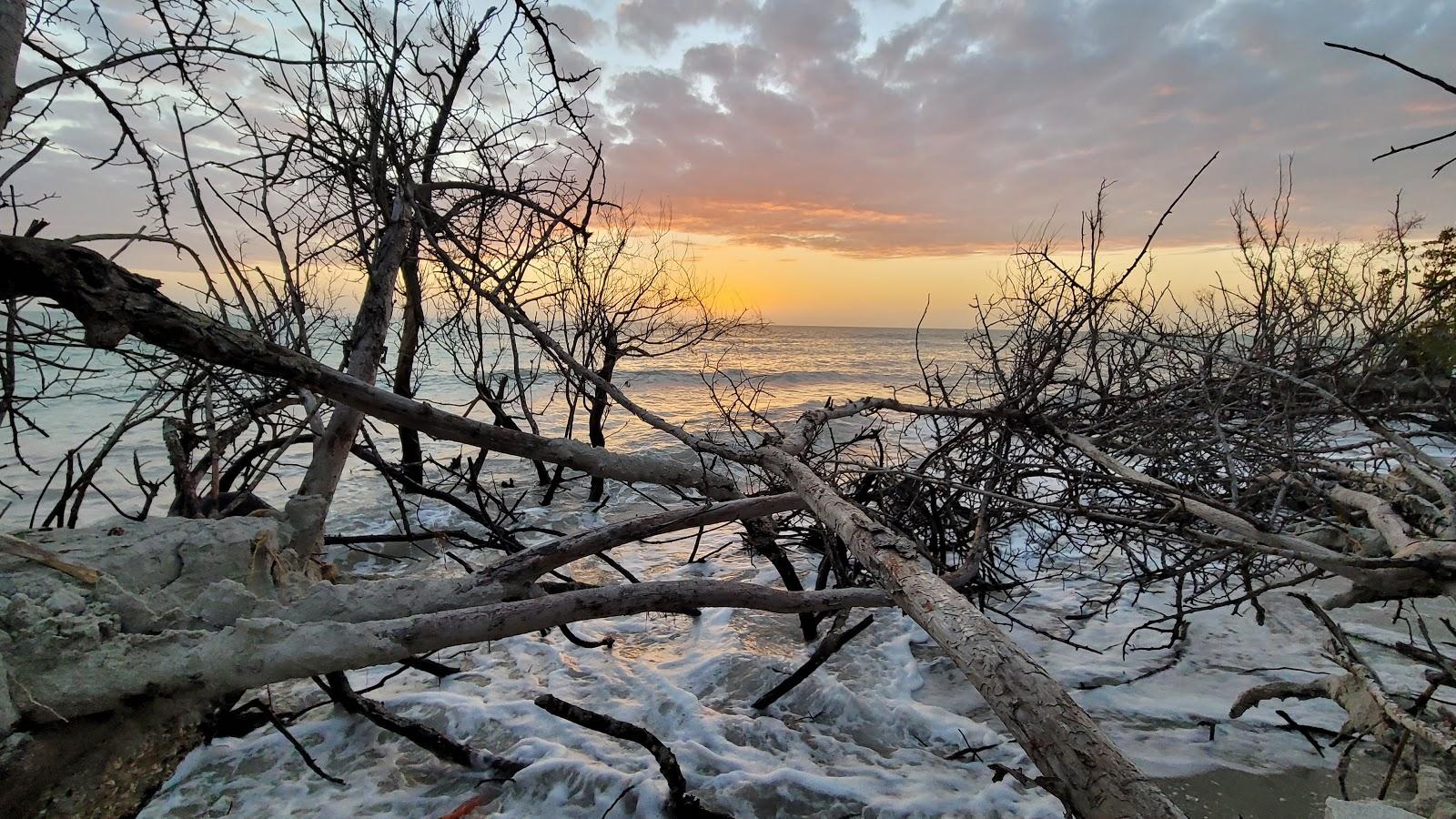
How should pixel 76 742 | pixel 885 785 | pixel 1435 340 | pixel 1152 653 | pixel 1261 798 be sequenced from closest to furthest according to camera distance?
pixel 76 742 → pixel 1261 798 → pixel 885 785 → pixel 1152 653 → pixel 1435 340

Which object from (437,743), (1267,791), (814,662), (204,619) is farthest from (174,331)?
(1267,791)

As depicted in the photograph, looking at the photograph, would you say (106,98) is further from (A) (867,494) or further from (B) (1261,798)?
(B) (1261,798)

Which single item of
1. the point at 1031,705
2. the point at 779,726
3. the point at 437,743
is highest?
the point at 1031,705

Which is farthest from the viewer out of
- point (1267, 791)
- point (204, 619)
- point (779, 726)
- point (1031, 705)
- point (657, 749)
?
point (779, 726)

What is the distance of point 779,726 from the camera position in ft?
12.0

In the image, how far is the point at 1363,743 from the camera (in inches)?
123

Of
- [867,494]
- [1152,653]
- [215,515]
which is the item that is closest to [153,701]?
[215,515]

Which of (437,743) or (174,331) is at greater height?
(174,331)

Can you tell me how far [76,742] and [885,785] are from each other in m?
2.91

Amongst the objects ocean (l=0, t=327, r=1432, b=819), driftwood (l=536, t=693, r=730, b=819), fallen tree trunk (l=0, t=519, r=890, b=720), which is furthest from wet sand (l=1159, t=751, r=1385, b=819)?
fallen tree trunk (l=0, t=519, r=890, b=720)

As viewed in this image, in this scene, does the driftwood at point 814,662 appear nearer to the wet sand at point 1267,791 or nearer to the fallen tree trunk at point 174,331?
the wet sand at point 1267,791

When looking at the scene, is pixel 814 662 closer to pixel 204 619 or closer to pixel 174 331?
pixel 204 619

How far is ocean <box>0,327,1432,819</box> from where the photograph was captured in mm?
2965

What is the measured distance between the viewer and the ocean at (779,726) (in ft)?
9.73
